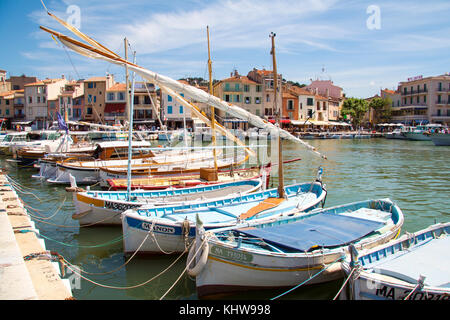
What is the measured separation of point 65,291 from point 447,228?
11.4m

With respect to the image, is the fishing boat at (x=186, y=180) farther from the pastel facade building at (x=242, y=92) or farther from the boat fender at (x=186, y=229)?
the pastel facade building at (x=242, y=92)

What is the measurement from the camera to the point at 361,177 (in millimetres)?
31016

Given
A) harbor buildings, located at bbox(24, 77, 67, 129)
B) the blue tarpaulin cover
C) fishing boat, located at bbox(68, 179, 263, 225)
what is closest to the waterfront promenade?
fishing boat, located at bbox(68, 179, 263, 225)

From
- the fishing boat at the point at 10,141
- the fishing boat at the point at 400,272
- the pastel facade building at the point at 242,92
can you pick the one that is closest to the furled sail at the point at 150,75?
the fishing boat at the point at 400,272

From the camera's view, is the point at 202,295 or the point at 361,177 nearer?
the point at 202,295

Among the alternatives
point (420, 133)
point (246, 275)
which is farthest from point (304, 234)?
point (420, 133)

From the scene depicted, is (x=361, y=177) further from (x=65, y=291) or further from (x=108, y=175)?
(x=65, y=291)

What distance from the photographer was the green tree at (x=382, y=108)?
10219cm

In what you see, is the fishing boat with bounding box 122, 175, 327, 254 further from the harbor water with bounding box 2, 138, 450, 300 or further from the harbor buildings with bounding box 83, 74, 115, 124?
the harbor buildings with bounding box 83, 74, 115, 124

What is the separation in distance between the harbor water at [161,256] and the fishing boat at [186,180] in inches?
112

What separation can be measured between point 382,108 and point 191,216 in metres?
102

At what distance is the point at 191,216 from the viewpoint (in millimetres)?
14195

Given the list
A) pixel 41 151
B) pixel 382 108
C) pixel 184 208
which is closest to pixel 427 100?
pixel 382 108
